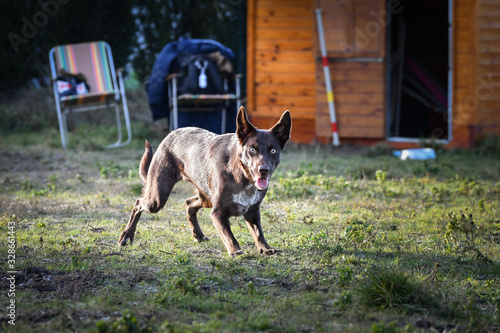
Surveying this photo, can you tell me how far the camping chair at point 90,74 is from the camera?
10.6 metres

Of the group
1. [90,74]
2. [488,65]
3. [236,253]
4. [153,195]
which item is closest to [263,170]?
[236,253]

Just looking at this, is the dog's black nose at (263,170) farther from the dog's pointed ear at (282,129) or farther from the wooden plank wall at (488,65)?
the wooden plank wall at (488,65)

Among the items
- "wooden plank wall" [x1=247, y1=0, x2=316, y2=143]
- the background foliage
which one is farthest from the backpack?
the background foliage

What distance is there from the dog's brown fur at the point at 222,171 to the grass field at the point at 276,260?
225mm

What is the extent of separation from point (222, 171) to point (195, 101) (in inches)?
246

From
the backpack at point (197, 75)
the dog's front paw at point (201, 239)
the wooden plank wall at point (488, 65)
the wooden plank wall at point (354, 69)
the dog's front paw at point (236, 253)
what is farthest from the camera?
the backpack at point (197, 75)

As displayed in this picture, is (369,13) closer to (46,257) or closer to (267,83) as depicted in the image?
(267,83)

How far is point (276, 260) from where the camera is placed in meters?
4.45

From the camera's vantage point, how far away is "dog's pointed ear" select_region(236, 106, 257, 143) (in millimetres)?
4301

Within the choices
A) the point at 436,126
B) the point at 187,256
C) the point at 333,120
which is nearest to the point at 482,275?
the point at 187,256

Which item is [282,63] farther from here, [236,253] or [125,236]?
[236,253]

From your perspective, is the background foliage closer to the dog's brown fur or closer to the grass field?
the grass field

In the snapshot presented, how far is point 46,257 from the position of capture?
14.5ft

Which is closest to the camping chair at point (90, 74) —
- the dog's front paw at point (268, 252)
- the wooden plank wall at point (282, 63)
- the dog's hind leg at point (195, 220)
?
the wooden plank wall at point (282, 63)
